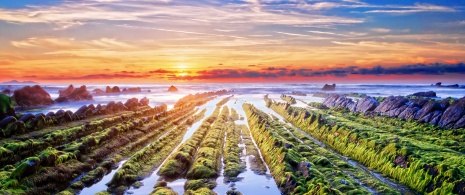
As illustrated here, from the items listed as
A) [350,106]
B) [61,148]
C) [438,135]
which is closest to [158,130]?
[61,148]

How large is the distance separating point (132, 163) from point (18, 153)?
7.22 metres

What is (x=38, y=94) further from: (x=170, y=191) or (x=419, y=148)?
(x=419, y=148)

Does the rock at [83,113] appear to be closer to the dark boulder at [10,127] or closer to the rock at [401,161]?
the dark boulder at [10,127]

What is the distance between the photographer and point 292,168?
15.6 m

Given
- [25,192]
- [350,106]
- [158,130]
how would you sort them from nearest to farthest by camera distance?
[25,192]
[158,130]
[350,106]

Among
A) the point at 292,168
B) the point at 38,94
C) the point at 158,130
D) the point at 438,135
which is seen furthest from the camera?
the point at 38,94

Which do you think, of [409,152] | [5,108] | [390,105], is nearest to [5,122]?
[5,108]

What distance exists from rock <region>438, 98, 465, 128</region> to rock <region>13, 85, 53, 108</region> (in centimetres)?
5485

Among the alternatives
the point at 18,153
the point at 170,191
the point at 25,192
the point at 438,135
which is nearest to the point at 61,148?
the point at 18,153

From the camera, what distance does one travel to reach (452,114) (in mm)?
26422

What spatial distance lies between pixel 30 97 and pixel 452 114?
5752 cm

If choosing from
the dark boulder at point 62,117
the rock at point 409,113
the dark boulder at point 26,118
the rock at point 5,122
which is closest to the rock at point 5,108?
the dark boulder at point 62,117

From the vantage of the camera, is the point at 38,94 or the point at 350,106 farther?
the point at 38,94

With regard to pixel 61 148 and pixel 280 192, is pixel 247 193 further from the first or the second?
pixel 61 148
